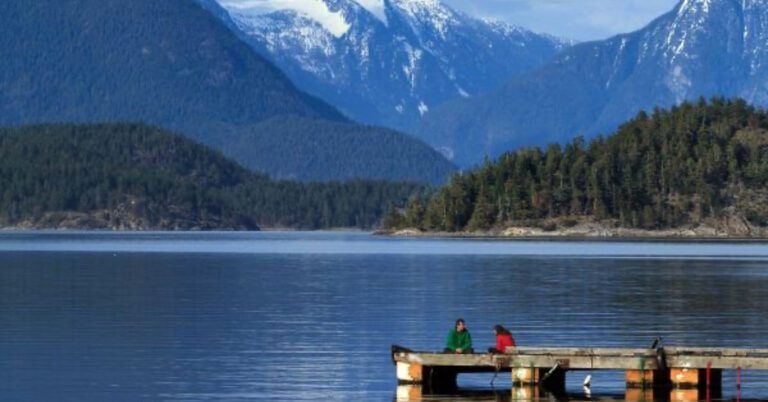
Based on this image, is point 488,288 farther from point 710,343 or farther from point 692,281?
point 710,343

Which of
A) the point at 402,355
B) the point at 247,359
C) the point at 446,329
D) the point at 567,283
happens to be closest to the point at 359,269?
the point at 567,283

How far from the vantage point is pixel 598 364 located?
70.2 metres

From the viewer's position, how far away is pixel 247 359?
82250 millimetres

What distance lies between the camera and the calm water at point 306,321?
7412 cm

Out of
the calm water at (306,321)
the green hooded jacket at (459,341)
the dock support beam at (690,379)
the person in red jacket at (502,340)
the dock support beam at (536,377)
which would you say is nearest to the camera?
the dock support beam at (536,377)

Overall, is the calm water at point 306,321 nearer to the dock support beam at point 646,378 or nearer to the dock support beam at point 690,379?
the dock support beam at point 646,378

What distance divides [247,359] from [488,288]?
60.3 metres

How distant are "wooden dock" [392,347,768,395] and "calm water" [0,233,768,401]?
1166 millimetres

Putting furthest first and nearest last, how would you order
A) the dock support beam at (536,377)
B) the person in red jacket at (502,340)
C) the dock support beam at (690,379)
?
1. the person in red jacket at (502,340)
2. the dock support beam at (690,379)
3. the dock support beam at (536,377)

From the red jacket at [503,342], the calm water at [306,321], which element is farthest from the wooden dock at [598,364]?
the calm water at [306,321]

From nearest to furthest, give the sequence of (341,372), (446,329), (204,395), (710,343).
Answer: (204,395) < (341,372) < (710,343) < (446,329)

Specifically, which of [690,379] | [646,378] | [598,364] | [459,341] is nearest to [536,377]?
[598,364]

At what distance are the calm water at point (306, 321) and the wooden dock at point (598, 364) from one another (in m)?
1.17

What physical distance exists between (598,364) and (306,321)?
37385mm
